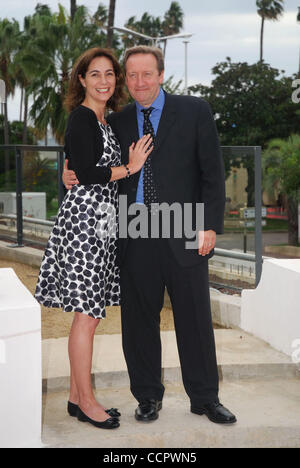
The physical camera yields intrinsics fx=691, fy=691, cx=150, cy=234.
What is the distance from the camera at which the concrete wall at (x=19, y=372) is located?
2.88m

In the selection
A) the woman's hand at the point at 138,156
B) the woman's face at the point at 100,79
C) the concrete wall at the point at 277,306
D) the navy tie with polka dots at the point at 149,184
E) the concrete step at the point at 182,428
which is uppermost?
the woman's face at the point at 100,79

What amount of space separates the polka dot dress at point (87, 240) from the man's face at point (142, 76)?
234mm

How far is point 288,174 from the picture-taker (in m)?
21.8

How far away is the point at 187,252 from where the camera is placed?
3.28 m

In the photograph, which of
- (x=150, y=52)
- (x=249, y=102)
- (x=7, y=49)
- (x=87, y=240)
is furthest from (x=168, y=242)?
(x=7, y=49)

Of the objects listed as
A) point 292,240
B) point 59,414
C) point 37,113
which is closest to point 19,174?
point 59,414

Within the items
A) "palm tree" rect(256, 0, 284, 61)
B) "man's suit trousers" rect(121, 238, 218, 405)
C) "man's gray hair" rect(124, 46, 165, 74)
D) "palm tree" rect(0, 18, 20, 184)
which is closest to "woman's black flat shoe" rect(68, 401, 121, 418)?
"man's suit trousers" rect(121, 238, 218, 405)

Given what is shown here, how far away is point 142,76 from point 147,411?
1.61 metres

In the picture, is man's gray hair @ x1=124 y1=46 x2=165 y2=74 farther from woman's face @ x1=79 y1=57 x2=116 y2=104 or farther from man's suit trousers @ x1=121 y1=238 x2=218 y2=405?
man's suit trousers @ x1=121 y1=238 x2=218 y2=405

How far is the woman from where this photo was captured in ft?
10.3

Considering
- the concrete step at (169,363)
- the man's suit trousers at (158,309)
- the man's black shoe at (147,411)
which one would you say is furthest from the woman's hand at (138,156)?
the concrete step at (169,363)

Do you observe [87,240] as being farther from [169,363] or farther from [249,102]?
[249,102]

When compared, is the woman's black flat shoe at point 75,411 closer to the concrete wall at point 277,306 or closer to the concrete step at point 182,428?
the concrete step at point 182,428

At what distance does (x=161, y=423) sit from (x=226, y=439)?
325 mm
